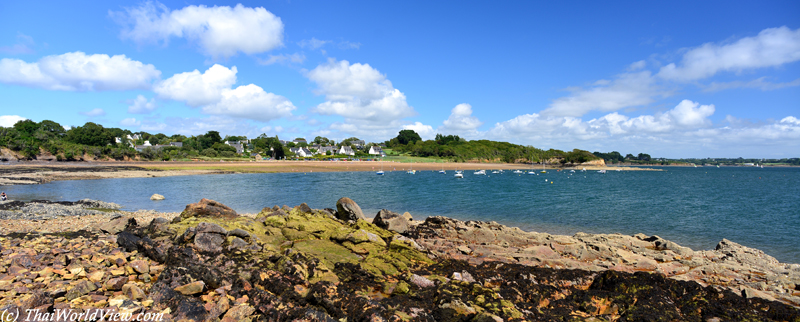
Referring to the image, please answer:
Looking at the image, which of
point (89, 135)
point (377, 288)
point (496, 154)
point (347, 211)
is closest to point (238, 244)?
point (377, 288)

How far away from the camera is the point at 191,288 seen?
662cm

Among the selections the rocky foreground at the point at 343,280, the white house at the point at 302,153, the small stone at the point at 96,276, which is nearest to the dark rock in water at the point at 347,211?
the rocky foreground at the point at 343,280

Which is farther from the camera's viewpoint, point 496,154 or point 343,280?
point 496,154

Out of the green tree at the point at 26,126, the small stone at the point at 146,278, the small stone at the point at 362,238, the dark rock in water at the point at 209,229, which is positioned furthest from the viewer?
the green tree at the point at 26,126

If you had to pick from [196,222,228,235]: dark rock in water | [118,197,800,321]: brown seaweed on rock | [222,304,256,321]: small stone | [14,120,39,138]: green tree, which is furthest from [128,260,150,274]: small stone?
[14,120,39,138]: green tree

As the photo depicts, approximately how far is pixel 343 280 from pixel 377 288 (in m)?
0.87

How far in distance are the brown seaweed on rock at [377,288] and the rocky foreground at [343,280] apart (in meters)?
0.03

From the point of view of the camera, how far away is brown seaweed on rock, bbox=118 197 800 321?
6.50m

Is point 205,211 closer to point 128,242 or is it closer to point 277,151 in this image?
point 128,242

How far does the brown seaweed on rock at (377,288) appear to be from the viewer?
256 inches

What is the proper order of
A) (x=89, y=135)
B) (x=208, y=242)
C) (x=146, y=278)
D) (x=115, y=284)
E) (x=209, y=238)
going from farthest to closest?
(x=89, y=135) → (x=209, y=238) → (x=208, y=242) → (x=146, y=278) → (x=115, y=284)

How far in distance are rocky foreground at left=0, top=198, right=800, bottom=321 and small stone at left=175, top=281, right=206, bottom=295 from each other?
2 cm

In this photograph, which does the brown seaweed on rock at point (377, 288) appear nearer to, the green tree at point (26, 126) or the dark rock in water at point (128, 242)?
the dark rock in water at point (128, 242)

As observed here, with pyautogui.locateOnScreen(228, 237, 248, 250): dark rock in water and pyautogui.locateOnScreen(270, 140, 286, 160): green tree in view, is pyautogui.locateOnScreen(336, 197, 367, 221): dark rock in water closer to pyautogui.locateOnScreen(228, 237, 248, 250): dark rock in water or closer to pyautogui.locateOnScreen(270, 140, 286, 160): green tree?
pyautogui.locateOnScreen(228, 237, 248, 250): dark rock in water
